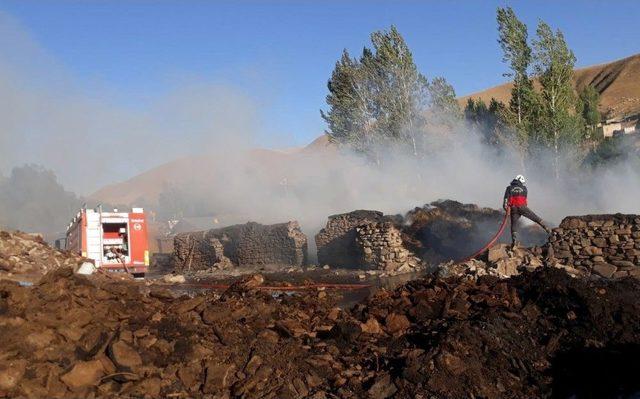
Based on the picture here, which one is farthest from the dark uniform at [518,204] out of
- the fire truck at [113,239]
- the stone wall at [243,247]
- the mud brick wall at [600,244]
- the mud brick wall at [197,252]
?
the mud brick wall at [197,252]

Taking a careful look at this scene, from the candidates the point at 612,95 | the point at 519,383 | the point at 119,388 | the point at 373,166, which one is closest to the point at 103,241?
the point at 119,388

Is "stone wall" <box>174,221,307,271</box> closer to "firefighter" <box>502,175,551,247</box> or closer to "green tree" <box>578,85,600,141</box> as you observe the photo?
"firefighter" <box>502,175,551,247</box>

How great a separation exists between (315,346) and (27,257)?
11596 mm

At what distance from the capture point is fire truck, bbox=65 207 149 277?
62.2 feet

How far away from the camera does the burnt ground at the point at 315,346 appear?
539 cm

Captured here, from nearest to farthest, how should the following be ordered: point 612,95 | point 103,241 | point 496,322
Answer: point 496,322 → point 103,241 → point 612,95

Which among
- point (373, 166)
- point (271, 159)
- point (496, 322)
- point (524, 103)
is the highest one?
point (271, 159)

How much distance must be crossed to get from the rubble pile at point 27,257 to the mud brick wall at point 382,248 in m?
9.80

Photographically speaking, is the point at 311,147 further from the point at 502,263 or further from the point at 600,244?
the point at 502,263

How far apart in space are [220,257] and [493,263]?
56.2 feet

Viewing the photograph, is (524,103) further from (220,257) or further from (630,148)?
(220,257)

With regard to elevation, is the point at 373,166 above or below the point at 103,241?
above

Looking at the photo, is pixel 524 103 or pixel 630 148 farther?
pixel 630 148

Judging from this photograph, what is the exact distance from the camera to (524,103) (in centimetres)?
3244
